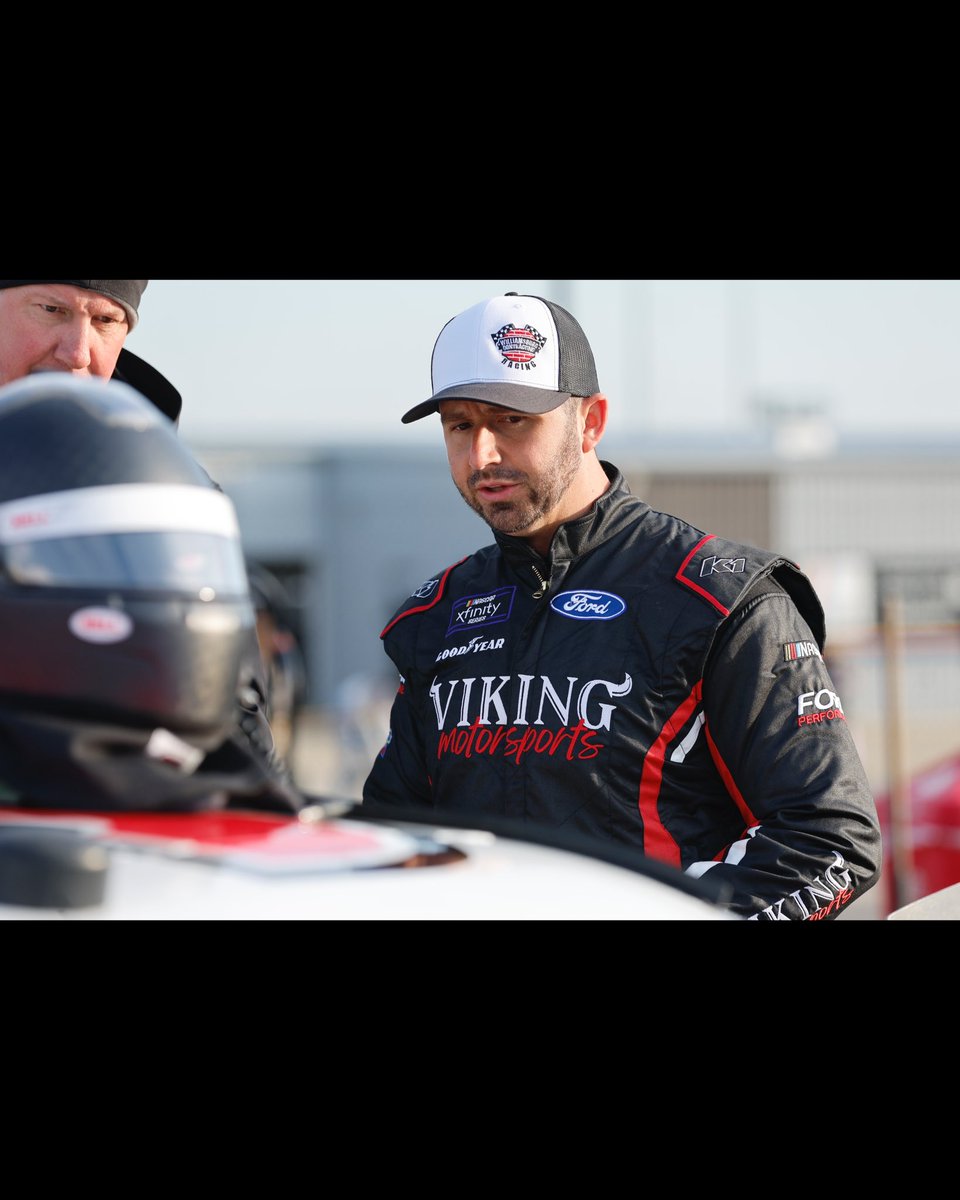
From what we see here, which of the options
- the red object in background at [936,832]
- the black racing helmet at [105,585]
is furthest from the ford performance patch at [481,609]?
the red object in background at [936,832]

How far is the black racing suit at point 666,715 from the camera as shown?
229 cm

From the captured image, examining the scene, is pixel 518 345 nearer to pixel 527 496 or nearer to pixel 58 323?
pixel 527 496

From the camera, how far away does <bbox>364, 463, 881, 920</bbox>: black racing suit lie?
229 cm

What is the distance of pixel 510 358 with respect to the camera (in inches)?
102

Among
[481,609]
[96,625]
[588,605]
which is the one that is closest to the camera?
[96,625]

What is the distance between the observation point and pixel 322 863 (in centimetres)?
129

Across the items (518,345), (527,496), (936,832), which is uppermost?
(518,345)

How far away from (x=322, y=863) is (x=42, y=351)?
159 centimetres

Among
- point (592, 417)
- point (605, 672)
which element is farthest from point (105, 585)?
point (592, 417)

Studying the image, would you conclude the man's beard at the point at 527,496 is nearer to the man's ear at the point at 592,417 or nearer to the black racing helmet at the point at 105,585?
the man's ear at the point at 592,417

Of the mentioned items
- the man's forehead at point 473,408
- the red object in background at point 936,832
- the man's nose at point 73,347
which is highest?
the man's nose at point 73,347

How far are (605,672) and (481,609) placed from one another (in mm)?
362

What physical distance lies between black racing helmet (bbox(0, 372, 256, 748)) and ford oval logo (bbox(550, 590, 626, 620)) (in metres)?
1.25

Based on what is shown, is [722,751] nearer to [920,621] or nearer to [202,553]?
[202,553]
